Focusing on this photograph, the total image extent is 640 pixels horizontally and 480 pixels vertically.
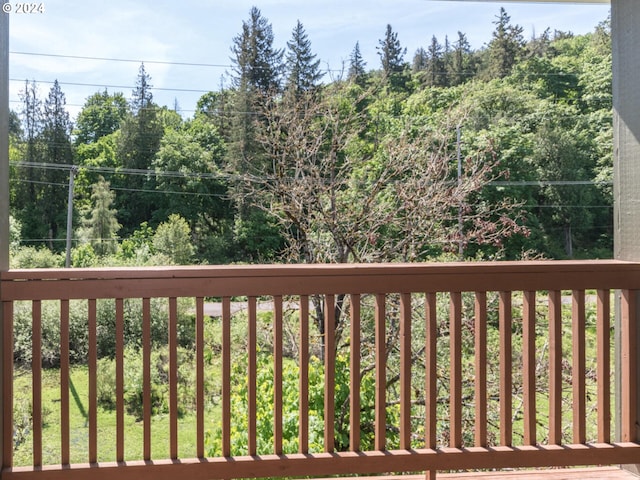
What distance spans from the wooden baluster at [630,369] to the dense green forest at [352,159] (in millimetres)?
1565

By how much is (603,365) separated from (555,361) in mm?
204

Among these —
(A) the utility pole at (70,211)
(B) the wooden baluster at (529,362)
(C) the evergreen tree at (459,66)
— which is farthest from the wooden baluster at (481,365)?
(A) the utility pole at (70,211)

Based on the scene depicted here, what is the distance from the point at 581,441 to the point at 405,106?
2719mm

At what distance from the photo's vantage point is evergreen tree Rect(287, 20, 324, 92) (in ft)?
12.4

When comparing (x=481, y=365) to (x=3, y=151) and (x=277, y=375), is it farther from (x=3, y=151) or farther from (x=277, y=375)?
(x=3, y=151)

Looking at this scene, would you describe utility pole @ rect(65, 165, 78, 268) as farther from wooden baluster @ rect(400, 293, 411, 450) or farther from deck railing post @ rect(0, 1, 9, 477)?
wooden baluster @ rect(400, 293, 411, 450)

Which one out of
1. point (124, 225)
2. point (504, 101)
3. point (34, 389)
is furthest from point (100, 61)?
point (504, 101)

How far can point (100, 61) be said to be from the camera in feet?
11.4

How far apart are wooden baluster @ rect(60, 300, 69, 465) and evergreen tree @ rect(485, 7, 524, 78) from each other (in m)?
3.30

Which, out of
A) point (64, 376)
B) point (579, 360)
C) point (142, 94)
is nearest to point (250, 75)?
point (142, 94)

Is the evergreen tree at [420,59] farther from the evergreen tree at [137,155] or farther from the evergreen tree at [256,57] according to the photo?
the evergreen tree at [137,155]

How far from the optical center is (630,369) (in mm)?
1996

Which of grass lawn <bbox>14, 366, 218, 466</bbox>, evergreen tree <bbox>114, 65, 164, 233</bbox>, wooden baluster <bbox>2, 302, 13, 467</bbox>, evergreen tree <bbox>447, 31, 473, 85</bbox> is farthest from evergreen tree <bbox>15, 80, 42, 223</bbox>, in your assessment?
evergreen tree <bbox>447, 31, 473, 85</bbox>

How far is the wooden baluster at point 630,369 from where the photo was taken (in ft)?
6.54
